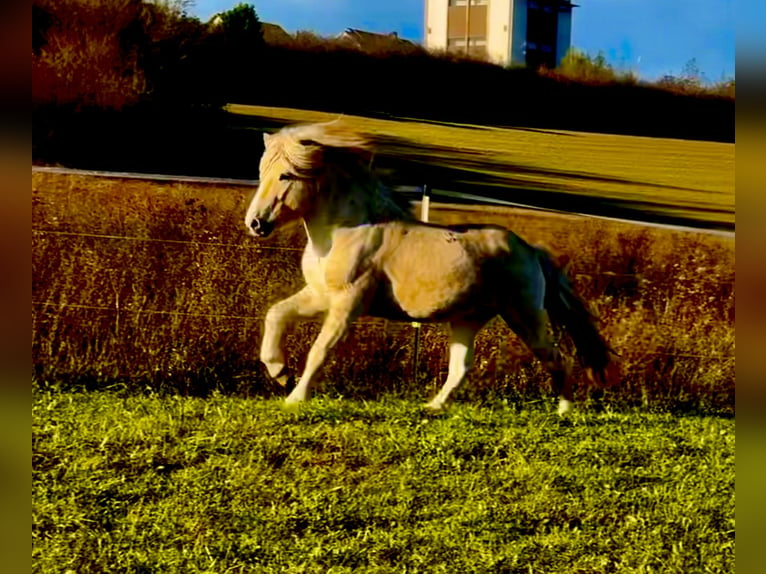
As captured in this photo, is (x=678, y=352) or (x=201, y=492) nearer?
(x=201, y=492)

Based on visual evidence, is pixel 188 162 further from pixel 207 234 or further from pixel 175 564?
pixel 175 564

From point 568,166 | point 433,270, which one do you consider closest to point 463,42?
point 568,166

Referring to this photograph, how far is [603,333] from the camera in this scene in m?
5.38

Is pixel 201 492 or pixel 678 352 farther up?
pixel 678 352

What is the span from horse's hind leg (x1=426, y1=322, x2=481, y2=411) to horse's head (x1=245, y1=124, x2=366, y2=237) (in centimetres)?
92

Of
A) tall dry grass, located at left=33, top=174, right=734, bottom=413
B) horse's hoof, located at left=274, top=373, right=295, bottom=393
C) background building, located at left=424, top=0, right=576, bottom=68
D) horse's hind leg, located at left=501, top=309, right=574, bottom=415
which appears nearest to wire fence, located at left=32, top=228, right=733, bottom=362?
tall dry grass, located at left=33, top=174, right=734, bottom=413

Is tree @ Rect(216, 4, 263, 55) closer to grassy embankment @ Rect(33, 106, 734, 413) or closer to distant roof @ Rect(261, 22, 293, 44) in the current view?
distant roof @ Rect(261, 22, 293, 44)

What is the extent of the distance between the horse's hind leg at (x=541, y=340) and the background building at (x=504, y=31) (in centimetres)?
135

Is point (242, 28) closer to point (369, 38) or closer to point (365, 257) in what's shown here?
point (369, 38)

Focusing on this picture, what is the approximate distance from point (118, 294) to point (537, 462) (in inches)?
100

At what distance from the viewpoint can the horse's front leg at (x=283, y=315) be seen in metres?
4.30

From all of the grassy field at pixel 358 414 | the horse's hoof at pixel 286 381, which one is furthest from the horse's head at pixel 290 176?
the horse's hoof at pixel 286 381
